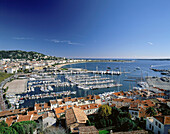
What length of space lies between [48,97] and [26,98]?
506cm

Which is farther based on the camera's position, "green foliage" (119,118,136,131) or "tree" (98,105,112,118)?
"tree" (98,105,112,118)

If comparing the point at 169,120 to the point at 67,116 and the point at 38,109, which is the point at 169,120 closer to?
the point at 67,116

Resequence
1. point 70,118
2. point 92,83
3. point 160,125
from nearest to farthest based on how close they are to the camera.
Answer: point 160,125 → point 70,118 → point 92,83

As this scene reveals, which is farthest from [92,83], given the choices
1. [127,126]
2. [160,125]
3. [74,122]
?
[160,125]

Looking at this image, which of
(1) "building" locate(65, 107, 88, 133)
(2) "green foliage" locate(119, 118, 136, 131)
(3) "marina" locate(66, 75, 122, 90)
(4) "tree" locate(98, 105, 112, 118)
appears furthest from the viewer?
(3) "marina" locate(66, 75, 122, 90)

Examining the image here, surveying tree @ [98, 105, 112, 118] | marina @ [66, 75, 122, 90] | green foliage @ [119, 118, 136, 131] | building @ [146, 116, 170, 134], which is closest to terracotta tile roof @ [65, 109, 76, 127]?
tree @ [98, 105, 112, 118]

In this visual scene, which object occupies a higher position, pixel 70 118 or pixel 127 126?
pixel 127 126

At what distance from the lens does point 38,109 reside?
18859 millimetres

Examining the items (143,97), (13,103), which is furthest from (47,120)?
(143,97)

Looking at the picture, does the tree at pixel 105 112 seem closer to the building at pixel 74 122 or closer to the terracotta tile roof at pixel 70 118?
the building at pixel 74 122

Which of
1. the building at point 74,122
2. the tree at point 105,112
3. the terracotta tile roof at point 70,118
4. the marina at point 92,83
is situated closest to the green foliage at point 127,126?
the tree at point 105,112

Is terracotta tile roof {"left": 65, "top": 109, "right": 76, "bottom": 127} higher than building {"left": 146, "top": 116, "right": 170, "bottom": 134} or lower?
lower

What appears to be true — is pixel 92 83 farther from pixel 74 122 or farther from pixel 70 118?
pixel 74 122

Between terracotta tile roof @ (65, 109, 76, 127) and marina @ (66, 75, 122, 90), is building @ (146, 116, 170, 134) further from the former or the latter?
marina @ (66, 75, 122, 90)
